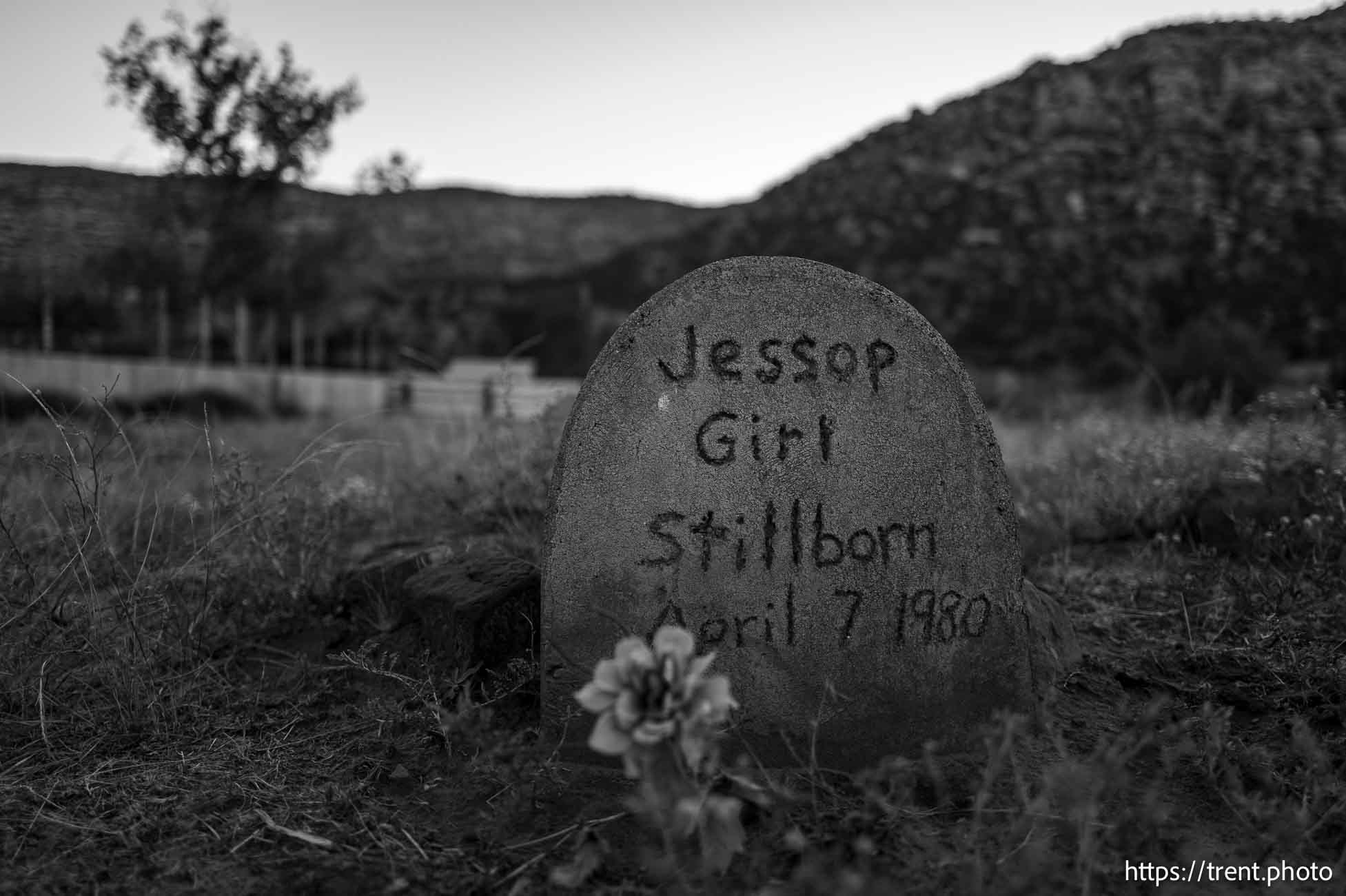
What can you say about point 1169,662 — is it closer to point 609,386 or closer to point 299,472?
point 609,386

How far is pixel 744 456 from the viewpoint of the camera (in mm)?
2303

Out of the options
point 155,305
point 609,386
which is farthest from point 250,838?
point 155,305

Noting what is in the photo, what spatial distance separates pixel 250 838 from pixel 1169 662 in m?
2.59

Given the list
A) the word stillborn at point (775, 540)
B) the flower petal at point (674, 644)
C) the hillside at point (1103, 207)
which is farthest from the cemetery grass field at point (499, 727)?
the hillside at point (1103, 207)

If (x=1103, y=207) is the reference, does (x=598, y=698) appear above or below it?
below

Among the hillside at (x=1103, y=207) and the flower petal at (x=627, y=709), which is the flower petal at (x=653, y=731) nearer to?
the flower petal at (x=627, y=709)

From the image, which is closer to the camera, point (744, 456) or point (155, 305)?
point (744, 456)

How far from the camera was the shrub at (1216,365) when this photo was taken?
10.6m

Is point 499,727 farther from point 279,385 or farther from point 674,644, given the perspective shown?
point 279,385

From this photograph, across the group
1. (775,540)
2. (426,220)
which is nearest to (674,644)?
(775,540)

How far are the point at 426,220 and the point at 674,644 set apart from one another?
32852 mm

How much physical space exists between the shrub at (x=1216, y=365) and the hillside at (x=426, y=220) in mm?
13432

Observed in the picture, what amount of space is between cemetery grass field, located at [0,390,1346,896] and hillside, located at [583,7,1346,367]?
37.9 ft

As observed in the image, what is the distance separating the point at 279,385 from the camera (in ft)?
50.9
